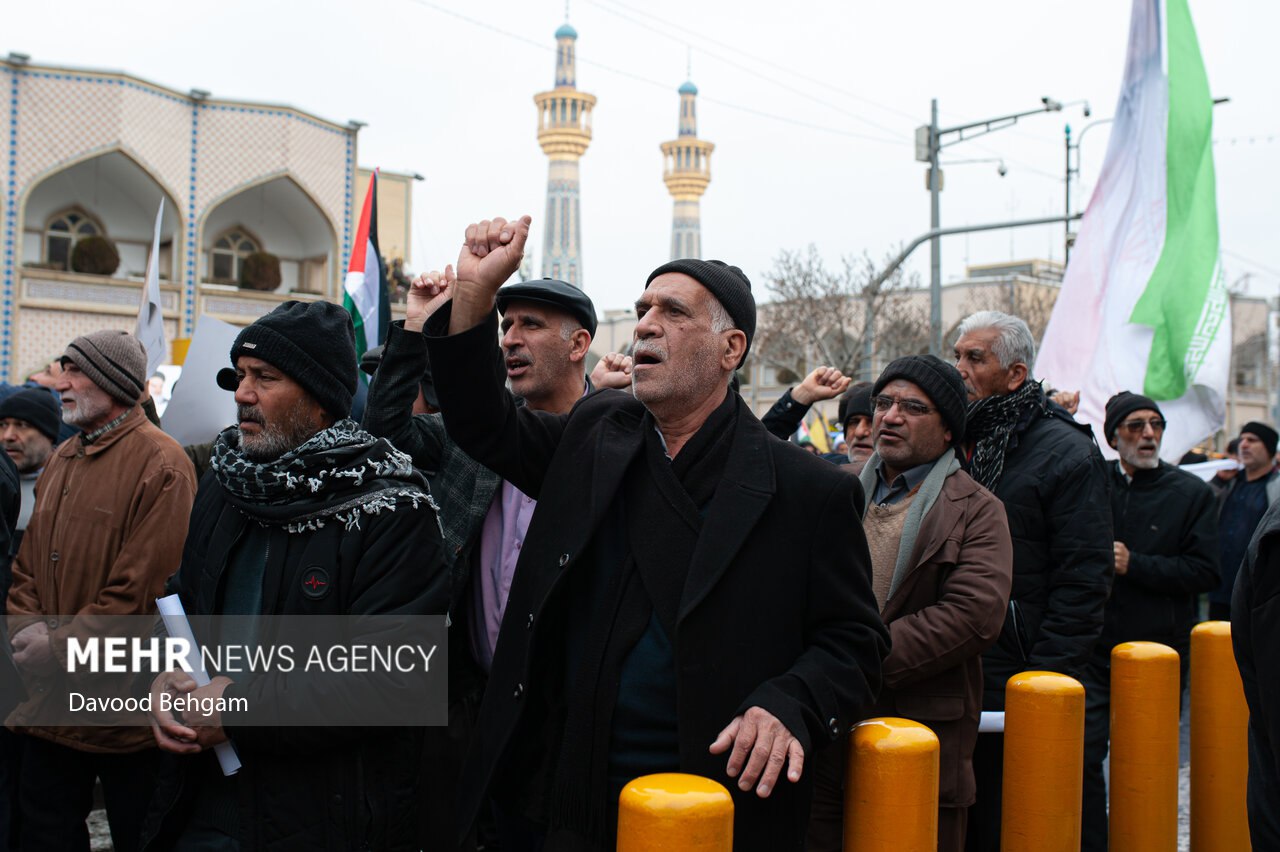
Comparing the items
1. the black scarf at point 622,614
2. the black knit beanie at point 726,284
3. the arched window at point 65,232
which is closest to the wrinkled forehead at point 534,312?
the black knit beanie at point 726,284

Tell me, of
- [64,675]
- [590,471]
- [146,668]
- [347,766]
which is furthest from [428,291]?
[64,675]

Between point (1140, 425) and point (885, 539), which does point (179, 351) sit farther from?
point (885, 539)

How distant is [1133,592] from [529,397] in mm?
3409

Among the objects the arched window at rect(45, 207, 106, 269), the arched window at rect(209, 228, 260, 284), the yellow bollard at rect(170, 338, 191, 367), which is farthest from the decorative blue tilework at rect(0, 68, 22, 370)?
the yellow bollard at rect(170, 338, 191, 367)

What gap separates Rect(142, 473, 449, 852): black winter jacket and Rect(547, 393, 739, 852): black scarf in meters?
0.56

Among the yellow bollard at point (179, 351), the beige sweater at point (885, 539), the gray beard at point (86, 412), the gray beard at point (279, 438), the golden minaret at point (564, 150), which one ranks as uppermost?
the golden minaret at point (564, 150)

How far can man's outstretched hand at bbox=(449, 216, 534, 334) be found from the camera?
96.4 inches

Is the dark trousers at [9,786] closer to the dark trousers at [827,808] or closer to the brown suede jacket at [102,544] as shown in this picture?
the brown suede jacket at [102,544]

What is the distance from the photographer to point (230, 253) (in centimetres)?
3136

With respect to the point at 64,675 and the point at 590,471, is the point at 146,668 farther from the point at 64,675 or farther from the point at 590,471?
the point at 590,471

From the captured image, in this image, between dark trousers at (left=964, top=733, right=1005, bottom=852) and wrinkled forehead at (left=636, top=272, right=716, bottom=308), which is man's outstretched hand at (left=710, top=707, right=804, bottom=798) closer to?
wrinkled forehead at (left=636, top=272, right=716, bottom=308)

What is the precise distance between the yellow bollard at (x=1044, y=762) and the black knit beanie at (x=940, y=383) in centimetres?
101

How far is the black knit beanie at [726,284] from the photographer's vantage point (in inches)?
101

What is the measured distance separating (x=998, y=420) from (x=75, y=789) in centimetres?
355
